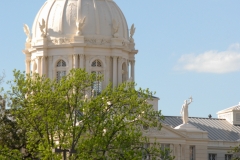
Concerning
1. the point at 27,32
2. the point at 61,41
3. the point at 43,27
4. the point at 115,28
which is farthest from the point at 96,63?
the point at 27,32

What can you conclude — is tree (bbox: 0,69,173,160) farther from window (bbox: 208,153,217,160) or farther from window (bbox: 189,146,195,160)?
window (bbox: 208,153,217,160)

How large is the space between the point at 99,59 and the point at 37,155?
35250 mm

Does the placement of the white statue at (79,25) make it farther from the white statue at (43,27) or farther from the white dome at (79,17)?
the white statue at (43,27)

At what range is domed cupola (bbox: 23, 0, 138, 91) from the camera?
407ft

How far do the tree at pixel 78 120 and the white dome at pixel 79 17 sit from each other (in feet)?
107

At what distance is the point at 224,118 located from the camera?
13125cm

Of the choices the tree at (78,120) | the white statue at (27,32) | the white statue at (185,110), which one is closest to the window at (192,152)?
the white statue at (185,110)

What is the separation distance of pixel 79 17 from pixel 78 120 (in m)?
36.5

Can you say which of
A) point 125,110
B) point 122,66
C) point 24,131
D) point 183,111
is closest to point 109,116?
point 125,110

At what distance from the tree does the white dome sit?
32.7 meters

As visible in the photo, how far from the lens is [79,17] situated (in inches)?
4902

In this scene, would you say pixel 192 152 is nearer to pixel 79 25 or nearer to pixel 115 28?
pixel 115 28

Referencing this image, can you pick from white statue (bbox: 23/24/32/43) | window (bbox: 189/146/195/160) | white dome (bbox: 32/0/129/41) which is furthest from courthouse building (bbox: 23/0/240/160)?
window (bbox: 189/146/195/160)

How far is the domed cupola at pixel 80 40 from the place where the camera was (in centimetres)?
Answer: 12400
